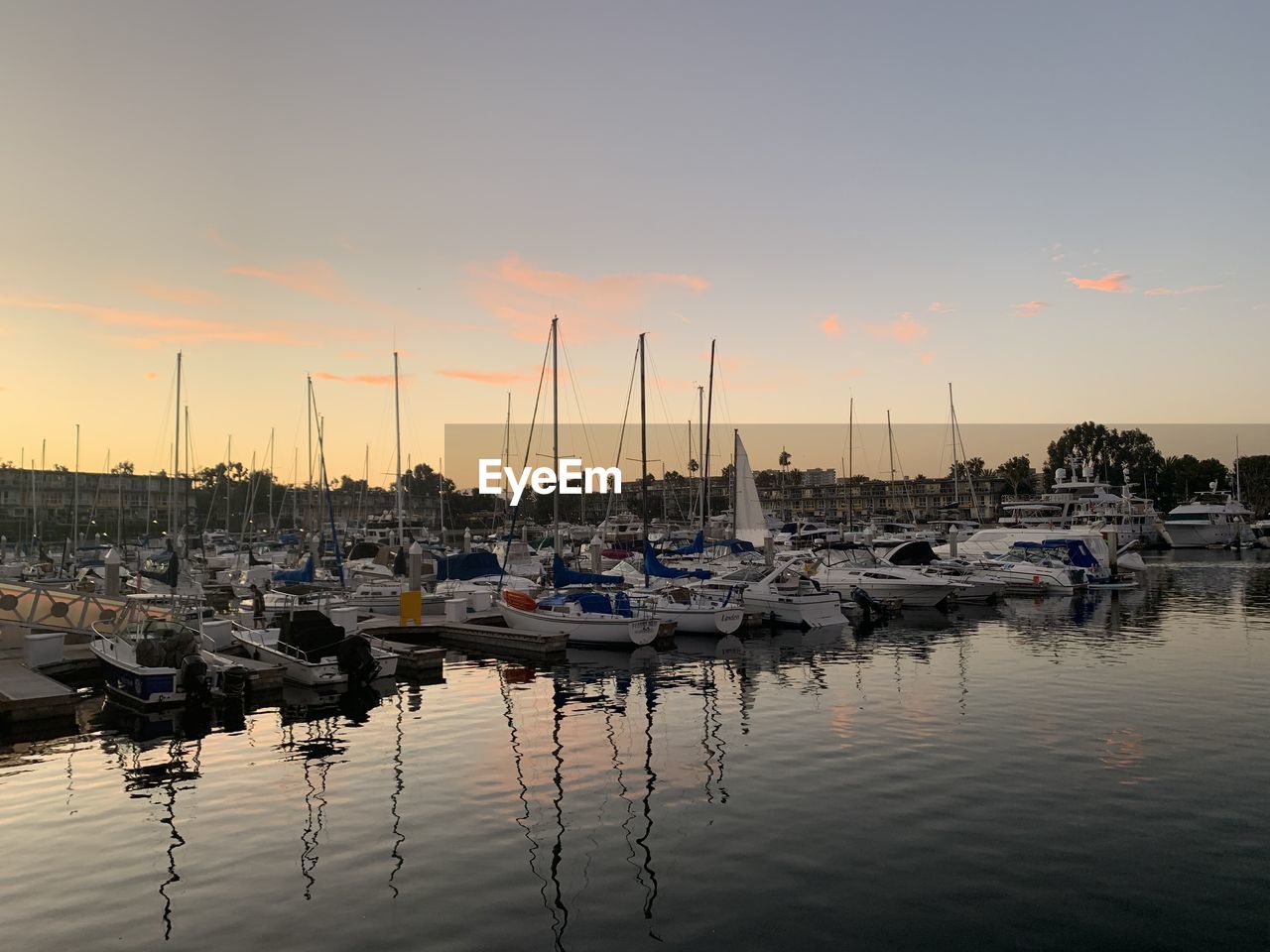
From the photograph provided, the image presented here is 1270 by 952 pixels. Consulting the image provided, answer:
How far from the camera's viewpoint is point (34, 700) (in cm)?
2208

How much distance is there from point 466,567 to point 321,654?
59.6 ft

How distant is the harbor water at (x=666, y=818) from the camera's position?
424 inches

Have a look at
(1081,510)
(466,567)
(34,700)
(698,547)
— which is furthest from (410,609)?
(1081,510)

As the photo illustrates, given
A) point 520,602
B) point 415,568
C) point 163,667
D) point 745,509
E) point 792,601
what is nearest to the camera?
point 163,667

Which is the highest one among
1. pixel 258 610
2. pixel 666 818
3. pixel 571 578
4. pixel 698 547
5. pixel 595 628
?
pixel 698 547

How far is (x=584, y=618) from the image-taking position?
3494cm

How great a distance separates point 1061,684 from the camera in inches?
1008

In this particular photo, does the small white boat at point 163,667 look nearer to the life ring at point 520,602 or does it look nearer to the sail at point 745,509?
the life ring at point 520,602

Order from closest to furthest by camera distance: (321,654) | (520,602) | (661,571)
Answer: (321,654) → (520,602) → (661,571)

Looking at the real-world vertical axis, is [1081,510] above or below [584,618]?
above

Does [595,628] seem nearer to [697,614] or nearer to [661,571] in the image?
[697,614]

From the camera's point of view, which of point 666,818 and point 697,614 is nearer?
point 666,818

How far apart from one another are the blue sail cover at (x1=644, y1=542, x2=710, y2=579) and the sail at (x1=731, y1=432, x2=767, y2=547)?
15295 millimetres

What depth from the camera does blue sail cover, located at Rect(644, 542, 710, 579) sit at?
4159 centimetres
